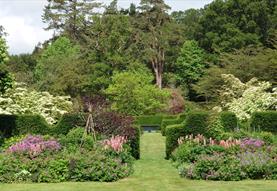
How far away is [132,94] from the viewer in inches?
1544

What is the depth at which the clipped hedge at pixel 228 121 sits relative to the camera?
19719 millimetres

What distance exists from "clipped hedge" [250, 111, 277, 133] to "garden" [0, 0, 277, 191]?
4cm

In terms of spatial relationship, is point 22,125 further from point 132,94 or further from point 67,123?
point 132,94

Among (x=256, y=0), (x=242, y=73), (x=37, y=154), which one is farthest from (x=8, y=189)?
(x=256, y=0)

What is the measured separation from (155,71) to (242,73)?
69.6 feet

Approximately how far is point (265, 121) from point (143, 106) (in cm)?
2114

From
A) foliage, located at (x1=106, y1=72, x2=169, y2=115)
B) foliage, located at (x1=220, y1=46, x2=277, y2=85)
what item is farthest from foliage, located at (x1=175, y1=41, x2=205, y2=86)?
foliage, located at (x1=106, y1=72, x2=169, y2=115)

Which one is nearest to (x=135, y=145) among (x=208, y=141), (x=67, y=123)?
(x=67, y=123)

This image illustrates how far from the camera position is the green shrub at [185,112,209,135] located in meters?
18.5

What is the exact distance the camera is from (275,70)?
35156mm

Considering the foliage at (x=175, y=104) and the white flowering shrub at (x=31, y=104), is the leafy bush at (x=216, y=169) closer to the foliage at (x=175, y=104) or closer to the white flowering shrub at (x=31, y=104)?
the white flowering shrub at (x=31, y=104)

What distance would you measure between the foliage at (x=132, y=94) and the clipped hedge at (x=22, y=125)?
16.9 meters

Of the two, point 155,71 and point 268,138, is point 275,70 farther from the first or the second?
point 155,71

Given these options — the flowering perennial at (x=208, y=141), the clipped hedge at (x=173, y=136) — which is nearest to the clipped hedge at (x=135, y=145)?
the clipped hedge at (x=173, y=136)
